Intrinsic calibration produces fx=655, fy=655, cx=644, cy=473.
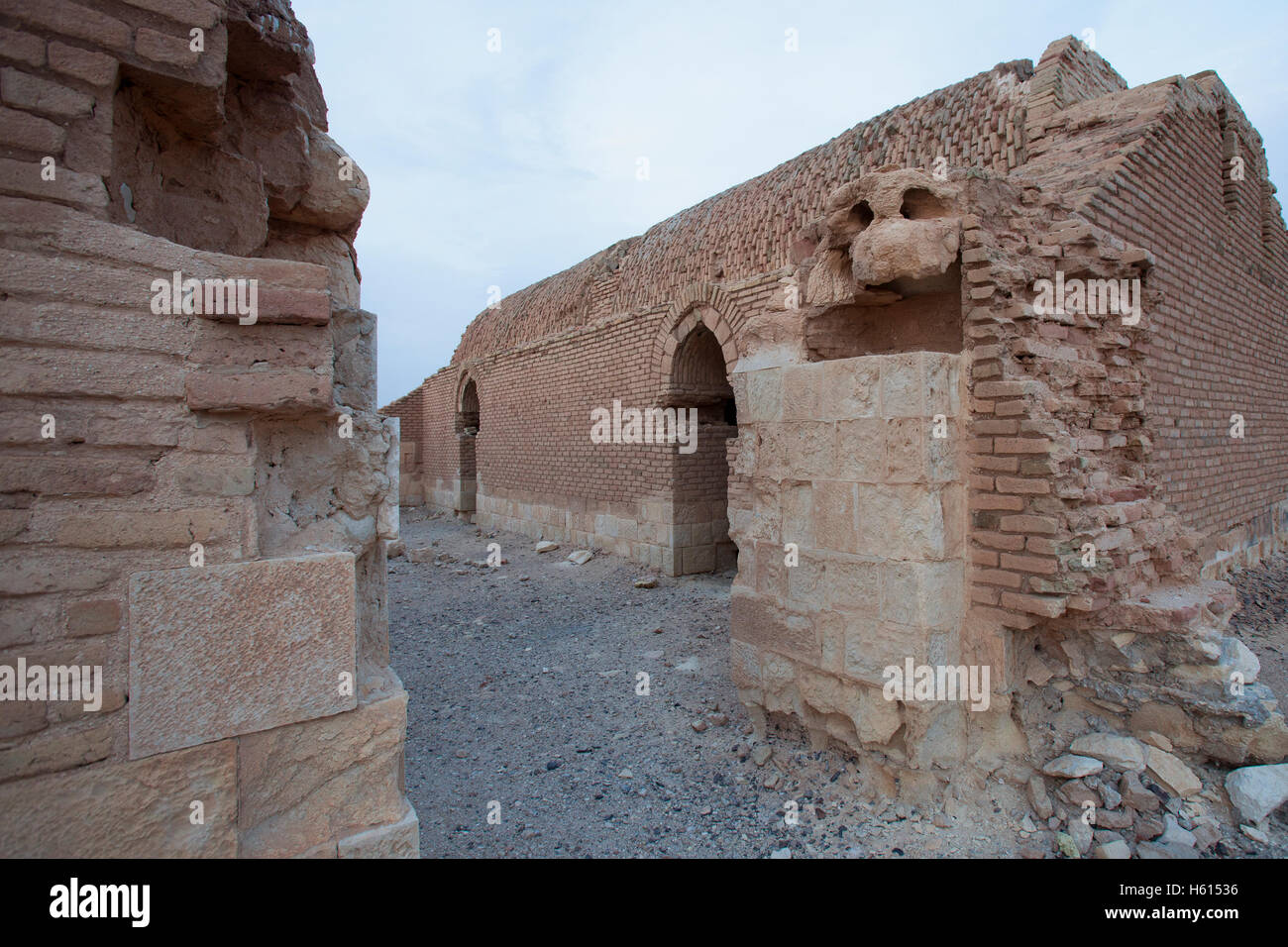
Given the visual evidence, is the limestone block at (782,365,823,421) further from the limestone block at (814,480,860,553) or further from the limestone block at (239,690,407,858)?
the limestone block at (239,690,407,858)

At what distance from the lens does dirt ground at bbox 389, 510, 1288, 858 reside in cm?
327

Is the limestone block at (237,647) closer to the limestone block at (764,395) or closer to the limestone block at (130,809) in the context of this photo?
the limestone block at (130,809)

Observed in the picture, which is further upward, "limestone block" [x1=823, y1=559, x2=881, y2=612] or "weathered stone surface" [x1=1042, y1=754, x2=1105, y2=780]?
"limestone block" [x1=823, y1=559, x2=881, y2=612]

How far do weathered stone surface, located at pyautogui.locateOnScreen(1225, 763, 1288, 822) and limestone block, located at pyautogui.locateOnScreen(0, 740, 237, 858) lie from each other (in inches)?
155

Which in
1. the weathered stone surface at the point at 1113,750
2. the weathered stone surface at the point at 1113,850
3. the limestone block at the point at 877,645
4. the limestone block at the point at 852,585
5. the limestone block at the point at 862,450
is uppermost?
the limestone block at the point at 862,450

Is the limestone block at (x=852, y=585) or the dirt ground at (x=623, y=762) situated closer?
the dirt ground at (x=623, y=762)

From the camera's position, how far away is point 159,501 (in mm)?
1729

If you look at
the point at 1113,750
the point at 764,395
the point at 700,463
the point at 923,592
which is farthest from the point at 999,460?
the point at 700,463

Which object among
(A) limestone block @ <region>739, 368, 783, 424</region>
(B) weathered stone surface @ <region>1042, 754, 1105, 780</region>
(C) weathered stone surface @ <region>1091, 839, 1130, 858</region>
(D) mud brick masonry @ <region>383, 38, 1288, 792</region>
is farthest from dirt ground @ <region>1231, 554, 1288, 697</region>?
(A) limestone block @ <region>739, 368, 783, 424</region>

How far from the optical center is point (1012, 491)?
324cm

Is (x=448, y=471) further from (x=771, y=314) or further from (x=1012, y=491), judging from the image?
(x=1012, y=491)

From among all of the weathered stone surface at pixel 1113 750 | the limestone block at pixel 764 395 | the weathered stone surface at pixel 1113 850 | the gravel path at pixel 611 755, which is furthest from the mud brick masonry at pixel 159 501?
the weathered stone surface at pixel 1113 750

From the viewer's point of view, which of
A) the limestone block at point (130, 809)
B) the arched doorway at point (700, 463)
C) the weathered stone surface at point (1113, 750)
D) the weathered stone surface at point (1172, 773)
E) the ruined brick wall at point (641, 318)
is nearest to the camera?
the limestone block at point (130, 809)

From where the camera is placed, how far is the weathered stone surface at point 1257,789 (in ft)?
9.34
